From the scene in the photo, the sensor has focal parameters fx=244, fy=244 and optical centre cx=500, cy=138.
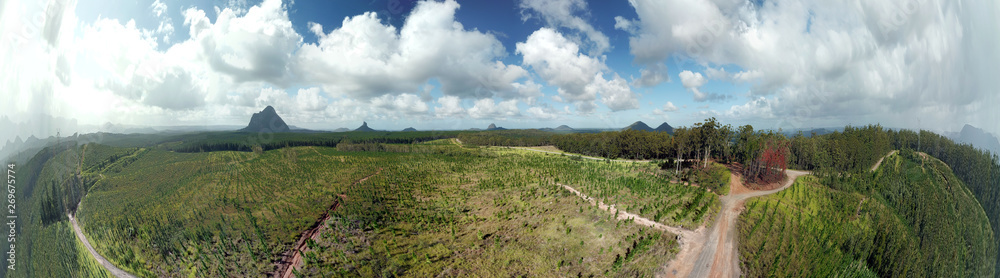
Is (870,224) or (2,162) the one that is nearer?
(2,162)

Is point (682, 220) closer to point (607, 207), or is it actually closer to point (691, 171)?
point (607, 207)

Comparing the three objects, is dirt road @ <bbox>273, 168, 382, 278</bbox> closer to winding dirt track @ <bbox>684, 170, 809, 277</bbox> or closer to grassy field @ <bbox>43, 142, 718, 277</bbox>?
grassy field @ <bbox>43, 142, 718, 277</bbox>

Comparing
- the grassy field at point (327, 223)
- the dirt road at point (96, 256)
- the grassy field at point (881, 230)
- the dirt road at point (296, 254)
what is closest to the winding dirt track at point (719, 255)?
the grassy field at point (881, 230)

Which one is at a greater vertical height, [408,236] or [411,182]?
[411,182]

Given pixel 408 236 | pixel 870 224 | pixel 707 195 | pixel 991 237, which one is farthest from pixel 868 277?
pixel 408 236

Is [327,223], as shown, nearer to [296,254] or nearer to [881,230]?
[296,254]

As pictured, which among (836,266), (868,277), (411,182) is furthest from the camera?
(411,182)

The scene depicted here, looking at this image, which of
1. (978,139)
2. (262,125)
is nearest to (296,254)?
(978,139)
